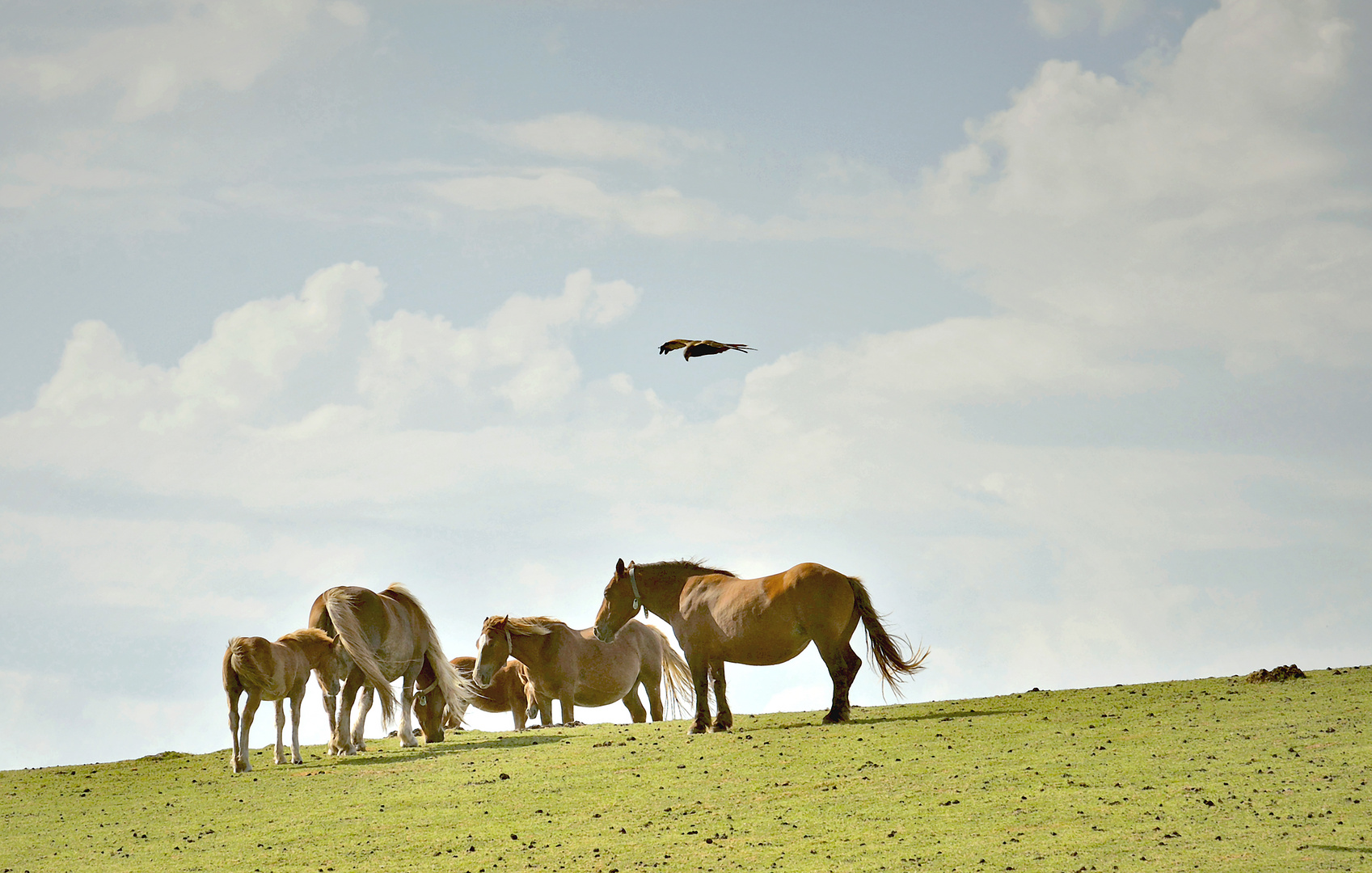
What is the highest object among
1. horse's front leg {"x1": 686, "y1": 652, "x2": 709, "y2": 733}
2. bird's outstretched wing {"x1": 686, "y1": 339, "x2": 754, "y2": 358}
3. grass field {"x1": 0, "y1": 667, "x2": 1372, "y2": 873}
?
bird's outstretched wing {"x1": 686, "y1": 339, "x2": 754, "y2": 358}

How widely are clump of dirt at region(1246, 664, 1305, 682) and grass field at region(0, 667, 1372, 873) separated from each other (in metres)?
0.28

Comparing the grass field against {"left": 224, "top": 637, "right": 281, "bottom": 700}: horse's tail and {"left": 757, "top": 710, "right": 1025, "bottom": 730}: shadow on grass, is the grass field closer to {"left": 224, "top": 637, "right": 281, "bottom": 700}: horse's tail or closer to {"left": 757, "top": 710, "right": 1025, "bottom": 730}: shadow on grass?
{"left": 757, "top": 710, "right": 1025, "bottom": 730}: shadow on grass

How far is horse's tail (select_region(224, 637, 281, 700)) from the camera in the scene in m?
17.5

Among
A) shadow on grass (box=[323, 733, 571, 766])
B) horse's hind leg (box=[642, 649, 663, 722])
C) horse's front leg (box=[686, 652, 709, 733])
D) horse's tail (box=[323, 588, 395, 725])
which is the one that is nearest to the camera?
horse's front leg (box=[686, 652, 709, 733])

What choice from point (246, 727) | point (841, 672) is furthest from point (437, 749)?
point (841, 672)

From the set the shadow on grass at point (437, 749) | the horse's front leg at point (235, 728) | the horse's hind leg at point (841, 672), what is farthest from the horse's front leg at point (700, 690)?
the horse's front leg at point (235, 728)

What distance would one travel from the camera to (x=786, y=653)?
17172 mm

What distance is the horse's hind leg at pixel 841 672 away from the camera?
16984 millimetres

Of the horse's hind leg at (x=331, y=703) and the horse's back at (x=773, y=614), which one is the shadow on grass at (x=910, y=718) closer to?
the horse's back at (x=773, y=614)

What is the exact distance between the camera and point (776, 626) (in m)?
17.0

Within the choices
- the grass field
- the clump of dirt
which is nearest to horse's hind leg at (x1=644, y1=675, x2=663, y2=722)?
A: the grass field

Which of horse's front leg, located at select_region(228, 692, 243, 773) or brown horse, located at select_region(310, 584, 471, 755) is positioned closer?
horse's front leg, located at select_region(228, 692, 243, 773)

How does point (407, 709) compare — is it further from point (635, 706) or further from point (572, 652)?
point (635, 706)

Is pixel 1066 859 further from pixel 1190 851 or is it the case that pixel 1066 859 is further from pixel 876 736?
pixel 876 736
